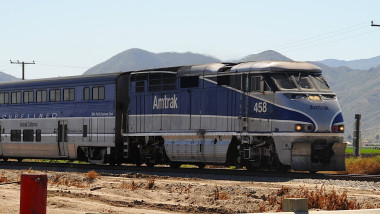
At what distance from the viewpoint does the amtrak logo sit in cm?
2864

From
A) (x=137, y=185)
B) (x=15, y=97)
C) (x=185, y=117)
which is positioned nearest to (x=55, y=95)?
(x=15, y=97)

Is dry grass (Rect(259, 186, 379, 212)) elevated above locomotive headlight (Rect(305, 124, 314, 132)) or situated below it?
below

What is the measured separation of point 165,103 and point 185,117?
1399 millimetres

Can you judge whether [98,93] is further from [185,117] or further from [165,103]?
[185,117]

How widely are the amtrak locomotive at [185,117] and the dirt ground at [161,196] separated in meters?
3.07

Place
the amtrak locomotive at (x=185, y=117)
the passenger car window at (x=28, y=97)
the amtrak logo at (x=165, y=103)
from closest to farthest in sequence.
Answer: the amtrak locomotive at (x=185, y=117)
the amtrak logo at (x=165, y=103)
the passenger car window at (x=28, y=97)

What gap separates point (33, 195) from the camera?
9.78 meters

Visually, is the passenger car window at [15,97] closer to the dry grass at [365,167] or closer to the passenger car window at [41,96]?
the passenger car window at [41,96]

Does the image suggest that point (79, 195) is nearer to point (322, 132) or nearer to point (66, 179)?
point (66, 179)

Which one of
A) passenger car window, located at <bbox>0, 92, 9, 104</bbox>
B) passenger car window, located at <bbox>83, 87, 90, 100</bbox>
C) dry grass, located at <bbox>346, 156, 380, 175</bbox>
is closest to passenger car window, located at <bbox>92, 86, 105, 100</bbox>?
passenger car window, located at <bbox>83, 87, 90, 100</bbox>

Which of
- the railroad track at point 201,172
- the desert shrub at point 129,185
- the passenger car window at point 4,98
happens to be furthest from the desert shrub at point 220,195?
the passenger car window at point 4,98

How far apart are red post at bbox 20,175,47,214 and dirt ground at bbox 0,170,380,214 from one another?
656 centimetres

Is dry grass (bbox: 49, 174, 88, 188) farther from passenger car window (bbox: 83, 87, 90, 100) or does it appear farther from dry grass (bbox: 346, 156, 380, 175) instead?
dry grass (bbox: 346, 156, 380, 175)

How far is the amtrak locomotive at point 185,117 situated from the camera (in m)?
24.2
